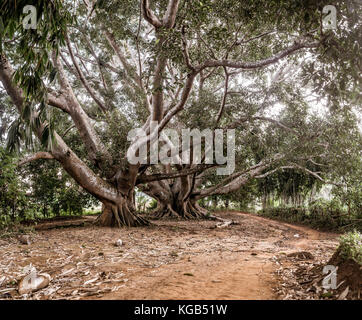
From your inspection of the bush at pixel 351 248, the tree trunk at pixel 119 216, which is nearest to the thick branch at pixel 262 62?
the bush at pixel 351 248

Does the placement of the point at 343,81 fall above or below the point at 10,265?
above

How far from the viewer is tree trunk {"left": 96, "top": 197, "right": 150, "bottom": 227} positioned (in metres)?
8.80

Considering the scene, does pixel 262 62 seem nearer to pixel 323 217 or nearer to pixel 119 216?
pixel 119 216

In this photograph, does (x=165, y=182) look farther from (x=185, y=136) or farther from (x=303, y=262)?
(x=303, y=262)

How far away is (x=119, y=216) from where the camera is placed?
9008 mm

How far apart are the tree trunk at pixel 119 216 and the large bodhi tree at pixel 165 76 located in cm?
4

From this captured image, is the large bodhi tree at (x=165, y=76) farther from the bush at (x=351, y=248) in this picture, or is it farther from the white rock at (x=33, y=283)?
the white rock at (x=33, y=283)

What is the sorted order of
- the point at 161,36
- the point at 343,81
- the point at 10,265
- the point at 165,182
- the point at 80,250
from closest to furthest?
1. the point at 343,81
2. the point at 10,265
3. the point at 80,250
4. the point at 161,36
5. the point at 165,182

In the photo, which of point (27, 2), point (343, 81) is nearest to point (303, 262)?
point (343, 81)

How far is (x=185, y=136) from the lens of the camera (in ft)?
29.0

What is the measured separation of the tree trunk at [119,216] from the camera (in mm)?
8802

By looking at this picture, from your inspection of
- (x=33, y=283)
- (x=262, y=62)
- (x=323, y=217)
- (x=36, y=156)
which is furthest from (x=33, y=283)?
(x=323, y=217)

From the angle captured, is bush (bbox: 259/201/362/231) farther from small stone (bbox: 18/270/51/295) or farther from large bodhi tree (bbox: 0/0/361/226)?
small stone (bbox: 18/270/51/295)

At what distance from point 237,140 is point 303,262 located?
5.73 meters
